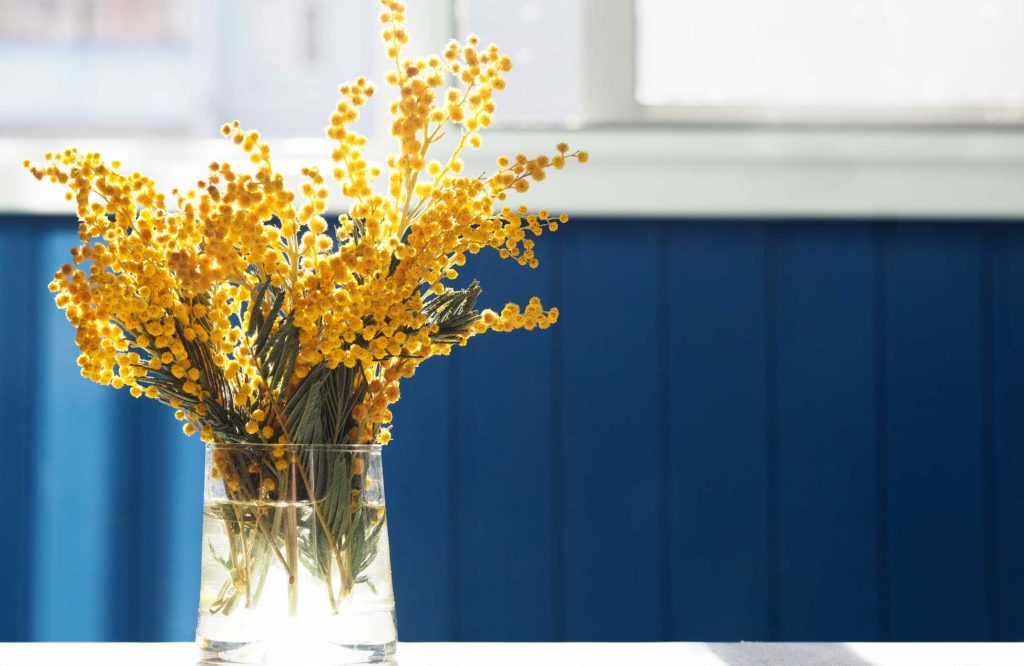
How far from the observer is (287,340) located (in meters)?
Answer: 0.79

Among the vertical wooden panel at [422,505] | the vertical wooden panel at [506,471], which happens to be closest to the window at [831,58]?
the vertical wooden panel at [506,471]

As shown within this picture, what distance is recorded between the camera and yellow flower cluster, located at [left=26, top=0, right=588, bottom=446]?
2.49ft

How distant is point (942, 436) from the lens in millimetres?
1557

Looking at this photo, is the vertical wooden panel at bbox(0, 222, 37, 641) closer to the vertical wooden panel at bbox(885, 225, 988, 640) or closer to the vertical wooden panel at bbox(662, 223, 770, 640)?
the vertical wooden panel at bbox(662, 223, 770, 640)

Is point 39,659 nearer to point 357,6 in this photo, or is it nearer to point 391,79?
point 391,79

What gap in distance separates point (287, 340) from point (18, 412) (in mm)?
926

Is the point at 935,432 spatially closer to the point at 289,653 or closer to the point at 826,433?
the point at 826,433

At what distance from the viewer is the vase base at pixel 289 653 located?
770 mm

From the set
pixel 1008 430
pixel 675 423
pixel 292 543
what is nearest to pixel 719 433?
pixel 675 423

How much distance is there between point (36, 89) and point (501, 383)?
0.82 meters

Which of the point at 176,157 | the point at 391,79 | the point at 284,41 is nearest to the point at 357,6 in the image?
the point at 284,41

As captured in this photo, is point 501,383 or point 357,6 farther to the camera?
Result: point 357,6

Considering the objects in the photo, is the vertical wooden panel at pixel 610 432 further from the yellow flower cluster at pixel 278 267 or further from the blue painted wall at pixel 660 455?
the yellow flower cluster at pixel 278 267

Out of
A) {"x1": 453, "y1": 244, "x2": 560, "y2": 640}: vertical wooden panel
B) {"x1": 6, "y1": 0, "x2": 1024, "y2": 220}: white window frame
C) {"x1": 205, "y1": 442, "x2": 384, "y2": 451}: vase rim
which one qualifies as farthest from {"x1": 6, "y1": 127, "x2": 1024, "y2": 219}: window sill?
{"x1": 205, "y1": 442, "x2": 384, "y2": 451}: vase rim
